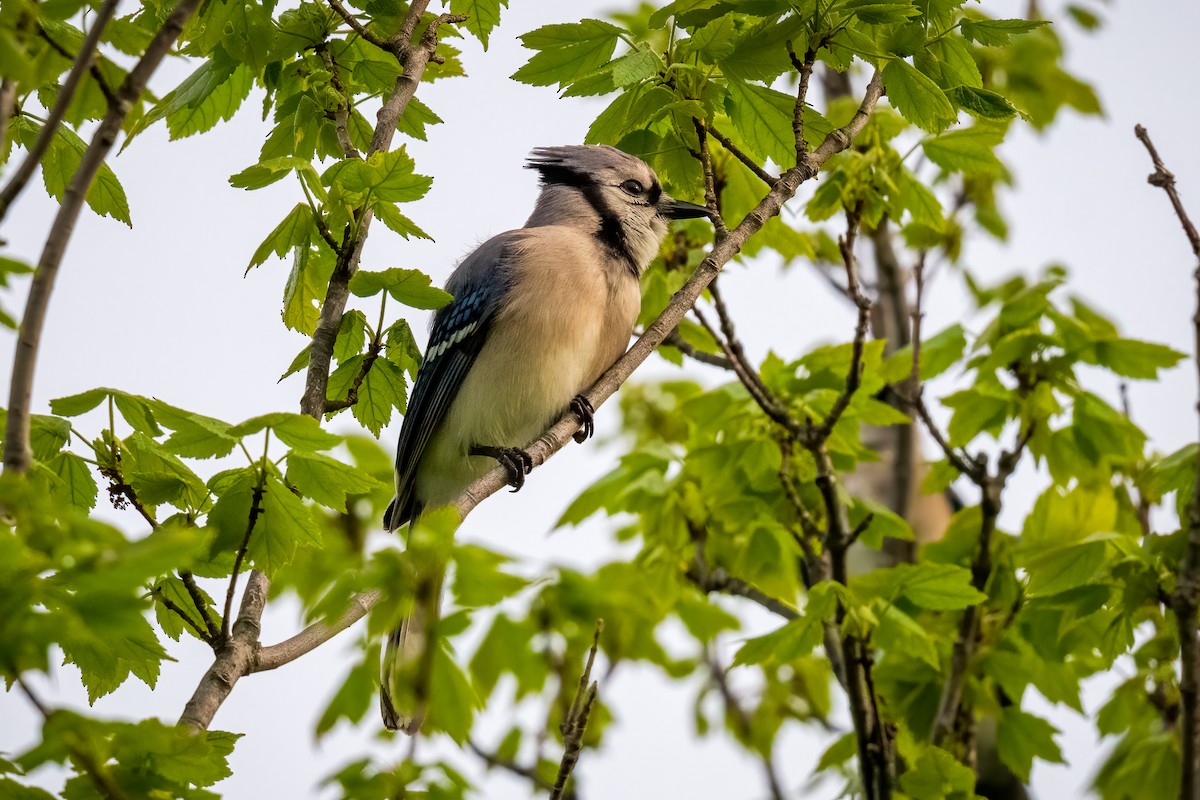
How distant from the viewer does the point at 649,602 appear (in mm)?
3807

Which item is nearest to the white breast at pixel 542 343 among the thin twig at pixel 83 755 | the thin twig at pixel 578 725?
the thin twig at pixel 578 725

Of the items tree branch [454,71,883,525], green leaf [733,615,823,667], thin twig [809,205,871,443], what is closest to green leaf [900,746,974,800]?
green leaf [733,615,823,667]

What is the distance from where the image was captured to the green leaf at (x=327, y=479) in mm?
1928

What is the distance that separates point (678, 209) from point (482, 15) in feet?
3.38

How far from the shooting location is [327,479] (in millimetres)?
1943

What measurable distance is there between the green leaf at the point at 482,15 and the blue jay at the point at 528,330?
2.91ft

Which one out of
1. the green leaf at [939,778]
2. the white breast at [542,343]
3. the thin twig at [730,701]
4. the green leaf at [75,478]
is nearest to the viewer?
the green leaf at [75,478]

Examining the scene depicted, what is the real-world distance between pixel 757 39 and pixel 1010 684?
6.76ft

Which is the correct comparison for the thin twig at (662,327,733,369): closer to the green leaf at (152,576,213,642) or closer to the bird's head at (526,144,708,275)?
the bird's head at (526,144,708,275)

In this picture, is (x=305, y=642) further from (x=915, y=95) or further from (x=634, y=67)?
(x=915, y=95)

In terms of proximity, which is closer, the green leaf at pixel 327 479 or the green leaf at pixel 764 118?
the green leaf at pixel 327 479

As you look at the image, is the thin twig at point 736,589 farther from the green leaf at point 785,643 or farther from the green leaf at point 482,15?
the green leaf at point 482,15

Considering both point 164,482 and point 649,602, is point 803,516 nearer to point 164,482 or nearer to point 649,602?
point 649,602

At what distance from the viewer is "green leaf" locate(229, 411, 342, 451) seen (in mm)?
1762
